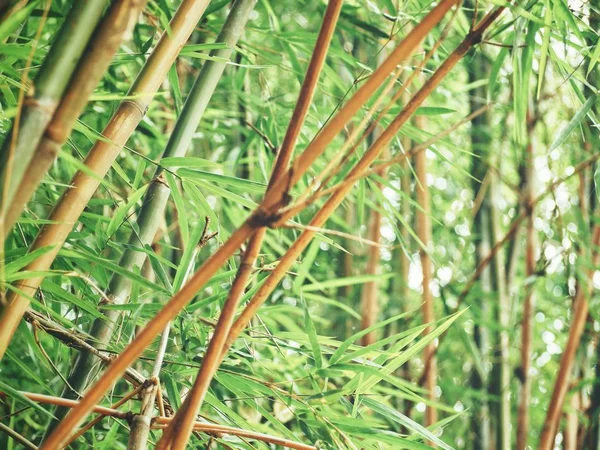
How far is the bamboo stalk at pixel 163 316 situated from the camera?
385 millimetres

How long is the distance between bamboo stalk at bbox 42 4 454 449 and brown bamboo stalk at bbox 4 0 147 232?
11cm

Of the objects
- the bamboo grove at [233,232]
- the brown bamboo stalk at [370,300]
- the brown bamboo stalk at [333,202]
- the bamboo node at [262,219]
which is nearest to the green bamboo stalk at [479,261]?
the bamboo grove at [233,232]

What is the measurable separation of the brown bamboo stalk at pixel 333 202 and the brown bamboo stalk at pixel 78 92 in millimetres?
176

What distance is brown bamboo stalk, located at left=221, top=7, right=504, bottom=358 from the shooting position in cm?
46

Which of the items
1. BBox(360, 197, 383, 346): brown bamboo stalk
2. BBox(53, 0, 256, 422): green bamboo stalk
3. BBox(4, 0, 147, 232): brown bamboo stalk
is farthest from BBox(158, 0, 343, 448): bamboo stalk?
BBox(360, 197, 383, 346): brown bamboo stalk

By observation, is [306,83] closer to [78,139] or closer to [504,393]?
[78,139]

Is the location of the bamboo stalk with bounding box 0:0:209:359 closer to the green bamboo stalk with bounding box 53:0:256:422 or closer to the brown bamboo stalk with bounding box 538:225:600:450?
the green bamboo stalk with bounding box 53:0:256:422

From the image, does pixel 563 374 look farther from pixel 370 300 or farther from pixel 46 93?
pixel 46 93

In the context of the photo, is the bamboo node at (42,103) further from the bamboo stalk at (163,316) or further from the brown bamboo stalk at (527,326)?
the brown bamboo stalk at (527,326)

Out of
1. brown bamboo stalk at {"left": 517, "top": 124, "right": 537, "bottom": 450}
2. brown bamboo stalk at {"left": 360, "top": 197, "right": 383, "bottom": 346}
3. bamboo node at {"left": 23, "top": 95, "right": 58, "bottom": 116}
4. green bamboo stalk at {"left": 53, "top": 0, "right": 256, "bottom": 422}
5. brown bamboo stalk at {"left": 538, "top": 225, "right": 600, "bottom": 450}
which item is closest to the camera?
bamboo node at {"left": 23, "top": 95, "right": 58, "bottom": 116}

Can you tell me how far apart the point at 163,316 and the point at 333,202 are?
0.16 meters

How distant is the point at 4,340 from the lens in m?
0.53

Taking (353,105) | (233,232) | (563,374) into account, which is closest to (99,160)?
(233,232)

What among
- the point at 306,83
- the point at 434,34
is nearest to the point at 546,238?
the point at 434,34
